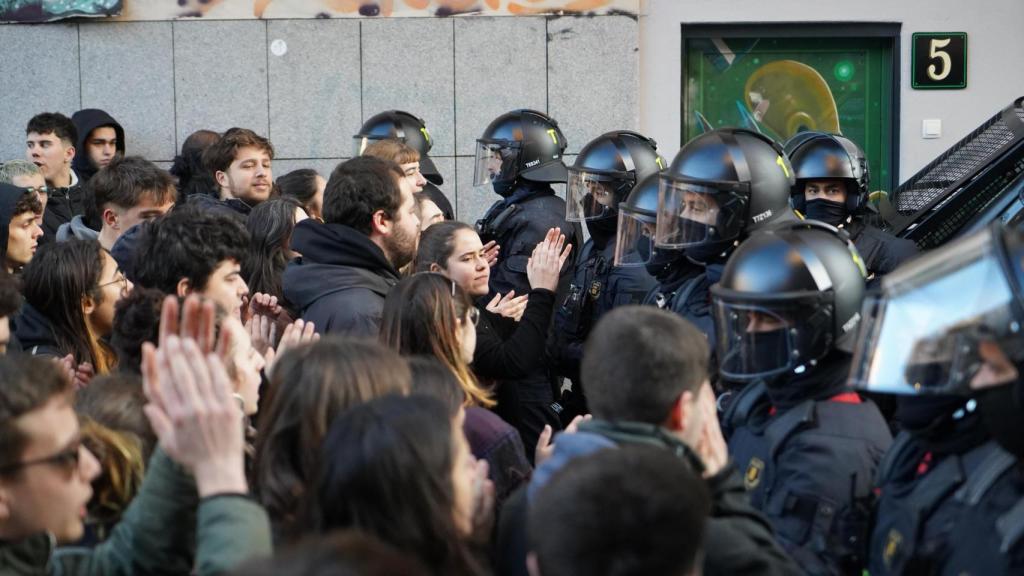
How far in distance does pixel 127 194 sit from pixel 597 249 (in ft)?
6.88

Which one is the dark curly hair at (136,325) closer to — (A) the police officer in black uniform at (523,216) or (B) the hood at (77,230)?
(A) the police officer in black uniform at (523,216)

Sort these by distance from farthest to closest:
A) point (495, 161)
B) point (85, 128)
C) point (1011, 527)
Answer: point (85, 128), point (495, 161), point (1011, 527)

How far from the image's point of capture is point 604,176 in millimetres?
6359

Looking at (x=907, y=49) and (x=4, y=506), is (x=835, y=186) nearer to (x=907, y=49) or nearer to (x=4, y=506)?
(x=907, y=49)

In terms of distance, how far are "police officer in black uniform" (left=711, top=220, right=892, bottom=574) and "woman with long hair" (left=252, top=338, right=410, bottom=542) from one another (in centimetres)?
107

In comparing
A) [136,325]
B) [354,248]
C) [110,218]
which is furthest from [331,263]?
[110,218]

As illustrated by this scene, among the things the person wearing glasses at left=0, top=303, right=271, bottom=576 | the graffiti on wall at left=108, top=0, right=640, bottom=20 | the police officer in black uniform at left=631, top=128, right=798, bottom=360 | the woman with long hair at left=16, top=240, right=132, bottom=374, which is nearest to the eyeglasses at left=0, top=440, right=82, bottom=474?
the person wearing glasses at left=0, top=303, right=271, bottom=576

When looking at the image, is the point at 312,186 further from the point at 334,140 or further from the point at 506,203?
the point at 334,140

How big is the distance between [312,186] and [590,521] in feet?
16.0

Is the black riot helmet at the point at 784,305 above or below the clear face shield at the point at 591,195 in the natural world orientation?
below

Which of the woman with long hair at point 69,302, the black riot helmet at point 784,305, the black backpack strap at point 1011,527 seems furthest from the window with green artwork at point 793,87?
the black backpack strap at point 1011,527

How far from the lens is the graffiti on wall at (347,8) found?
10.1m

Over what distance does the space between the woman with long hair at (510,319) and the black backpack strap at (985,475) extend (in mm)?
2390

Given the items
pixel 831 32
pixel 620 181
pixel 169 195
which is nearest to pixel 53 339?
pixel 169 195
